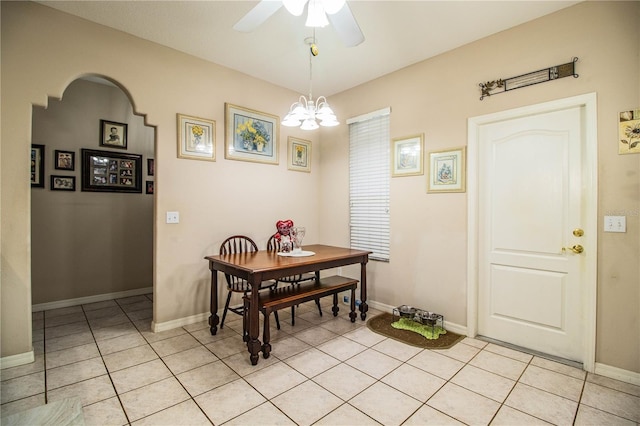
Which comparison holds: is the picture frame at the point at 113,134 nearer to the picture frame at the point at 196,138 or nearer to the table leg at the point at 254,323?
the picture frame at the point at 196,138

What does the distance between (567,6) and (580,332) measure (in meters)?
2.62

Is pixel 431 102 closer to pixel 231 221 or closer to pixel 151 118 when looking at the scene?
pixel 231 221

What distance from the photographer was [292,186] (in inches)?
166

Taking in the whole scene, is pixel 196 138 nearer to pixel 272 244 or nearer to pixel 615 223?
pixel 272 244

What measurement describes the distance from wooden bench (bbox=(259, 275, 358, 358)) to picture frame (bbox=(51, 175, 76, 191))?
296 centimetres

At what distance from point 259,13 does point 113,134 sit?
3187 millimetres

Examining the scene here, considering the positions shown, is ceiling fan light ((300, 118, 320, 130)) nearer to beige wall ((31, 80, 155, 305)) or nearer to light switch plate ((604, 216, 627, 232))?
light switch plate ((604, 216, 627, 232))

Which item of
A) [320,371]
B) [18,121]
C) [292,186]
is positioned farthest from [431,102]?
[18,121]

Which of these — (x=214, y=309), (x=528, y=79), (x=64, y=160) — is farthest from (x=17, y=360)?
(x=528, y=79)

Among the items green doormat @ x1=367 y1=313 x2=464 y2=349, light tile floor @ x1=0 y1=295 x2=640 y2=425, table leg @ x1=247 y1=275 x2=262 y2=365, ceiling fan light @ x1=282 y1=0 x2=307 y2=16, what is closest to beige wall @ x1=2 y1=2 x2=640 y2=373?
green doormat @ x1=367 y1=313 x2=464 y2=349

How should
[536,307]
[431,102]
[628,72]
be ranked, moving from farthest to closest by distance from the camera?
[431,102], [536,307], [628,72]

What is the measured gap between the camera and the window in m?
3.76

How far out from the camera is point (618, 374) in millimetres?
2217

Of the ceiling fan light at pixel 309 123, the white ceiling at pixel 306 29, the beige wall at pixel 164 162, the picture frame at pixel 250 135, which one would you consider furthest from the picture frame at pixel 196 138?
the ceiling fan light at pixel 309 123
